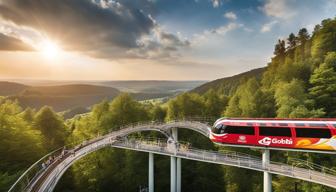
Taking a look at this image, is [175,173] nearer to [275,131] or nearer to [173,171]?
[173,171]

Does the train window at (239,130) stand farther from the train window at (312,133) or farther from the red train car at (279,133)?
the train window at (312,133)

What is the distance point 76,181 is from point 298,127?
114 feet

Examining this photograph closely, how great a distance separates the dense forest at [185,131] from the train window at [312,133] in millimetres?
5641

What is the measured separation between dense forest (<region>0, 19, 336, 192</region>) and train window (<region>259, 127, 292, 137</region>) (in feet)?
18.3

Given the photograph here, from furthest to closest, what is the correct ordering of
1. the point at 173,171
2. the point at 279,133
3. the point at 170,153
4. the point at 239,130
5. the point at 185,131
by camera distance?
the point at 185,131 < the point at 173,171 < the point at 170,153 < the point at 239,130 < the point at 279,133

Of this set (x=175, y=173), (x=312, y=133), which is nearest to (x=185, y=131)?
(x=175, y=173)

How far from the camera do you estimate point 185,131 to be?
174 ft

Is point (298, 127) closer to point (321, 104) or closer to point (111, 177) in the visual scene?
point (321, 104)

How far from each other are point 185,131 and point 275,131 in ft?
81.0

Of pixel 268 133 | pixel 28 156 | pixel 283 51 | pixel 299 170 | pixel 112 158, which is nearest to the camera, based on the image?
pixel 299 170

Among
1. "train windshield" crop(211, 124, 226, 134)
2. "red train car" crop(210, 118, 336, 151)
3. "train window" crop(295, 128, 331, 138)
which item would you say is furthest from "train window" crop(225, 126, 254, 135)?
"train window" crop(295, 128, 331, 138)

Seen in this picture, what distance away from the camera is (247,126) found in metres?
31.3

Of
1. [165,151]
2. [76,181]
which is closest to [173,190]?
[165,151]

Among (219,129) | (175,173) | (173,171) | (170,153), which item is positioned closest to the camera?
(219,129)
